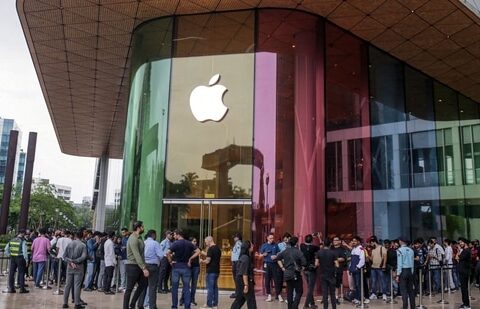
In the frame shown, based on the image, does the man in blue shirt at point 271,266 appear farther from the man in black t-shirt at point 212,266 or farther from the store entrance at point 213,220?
the man in black t-shirt at point 212,266

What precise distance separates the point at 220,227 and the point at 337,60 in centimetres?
672

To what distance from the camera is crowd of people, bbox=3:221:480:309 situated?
877 cm

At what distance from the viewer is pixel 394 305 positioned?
11.3 m

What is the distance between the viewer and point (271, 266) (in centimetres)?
1171

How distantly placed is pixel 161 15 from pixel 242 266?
370 inches

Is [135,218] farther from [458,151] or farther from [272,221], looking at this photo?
[458,151]

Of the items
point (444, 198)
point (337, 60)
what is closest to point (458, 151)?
point (444, 198)

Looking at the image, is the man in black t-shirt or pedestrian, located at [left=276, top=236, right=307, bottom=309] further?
the man in black t-shirt

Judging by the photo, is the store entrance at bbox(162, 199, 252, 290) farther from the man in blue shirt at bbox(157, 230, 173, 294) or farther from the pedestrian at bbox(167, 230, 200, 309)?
the pedestrian at bbox(167, 230, 200, 309)

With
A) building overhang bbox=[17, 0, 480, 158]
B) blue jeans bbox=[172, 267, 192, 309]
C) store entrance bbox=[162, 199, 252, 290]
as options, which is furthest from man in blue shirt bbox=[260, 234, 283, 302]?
building overhang bbox=[17, 0, 480, 158]

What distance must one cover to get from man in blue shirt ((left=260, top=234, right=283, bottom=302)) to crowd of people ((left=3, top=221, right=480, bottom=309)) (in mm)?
25

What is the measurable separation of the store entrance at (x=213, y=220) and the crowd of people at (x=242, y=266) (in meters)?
0.56

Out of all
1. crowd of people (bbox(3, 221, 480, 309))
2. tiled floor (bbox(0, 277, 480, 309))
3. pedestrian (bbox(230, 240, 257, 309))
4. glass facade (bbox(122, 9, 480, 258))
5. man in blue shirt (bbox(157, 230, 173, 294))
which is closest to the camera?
pedestrian (bbox(230, 240, 257, 309))

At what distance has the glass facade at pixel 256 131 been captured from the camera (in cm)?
1339
